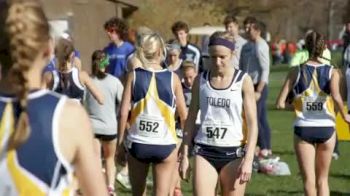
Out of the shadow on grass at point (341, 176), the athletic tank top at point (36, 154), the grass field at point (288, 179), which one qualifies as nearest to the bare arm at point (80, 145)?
the athletic tank top at point (36, 154)

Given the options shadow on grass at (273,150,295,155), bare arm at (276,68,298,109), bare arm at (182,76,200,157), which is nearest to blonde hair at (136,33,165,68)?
bare arm at (182,76,200,157)

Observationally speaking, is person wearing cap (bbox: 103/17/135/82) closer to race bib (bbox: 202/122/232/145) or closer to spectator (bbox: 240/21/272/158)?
spectator (bbox: 240/21/272/158)

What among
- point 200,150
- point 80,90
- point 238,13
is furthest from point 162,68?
point 238,13

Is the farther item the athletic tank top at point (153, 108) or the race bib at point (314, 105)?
the race bib at point (314, 105)

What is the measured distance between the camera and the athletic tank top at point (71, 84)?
1213 cm

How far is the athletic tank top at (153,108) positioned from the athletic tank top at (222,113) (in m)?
0.76

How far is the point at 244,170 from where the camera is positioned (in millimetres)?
8766

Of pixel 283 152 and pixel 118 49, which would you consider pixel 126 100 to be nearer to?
pixel 118 49

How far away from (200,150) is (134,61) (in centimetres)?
175

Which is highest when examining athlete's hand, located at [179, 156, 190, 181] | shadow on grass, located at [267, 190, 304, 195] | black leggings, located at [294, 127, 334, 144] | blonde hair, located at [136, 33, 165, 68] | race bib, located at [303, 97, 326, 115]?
blonde hair, located at [136, 33, 165, 68]

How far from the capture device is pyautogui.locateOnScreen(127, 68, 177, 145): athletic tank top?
9875 millimetres

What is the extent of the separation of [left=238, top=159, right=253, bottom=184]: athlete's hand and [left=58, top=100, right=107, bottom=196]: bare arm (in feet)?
14.8

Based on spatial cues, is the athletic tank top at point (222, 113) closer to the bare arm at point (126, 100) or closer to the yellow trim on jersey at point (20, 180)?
the bare arm at point (126, 100)

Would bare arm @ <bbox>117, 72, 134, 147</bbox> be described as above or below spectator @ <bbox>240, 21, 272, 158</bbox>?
above
